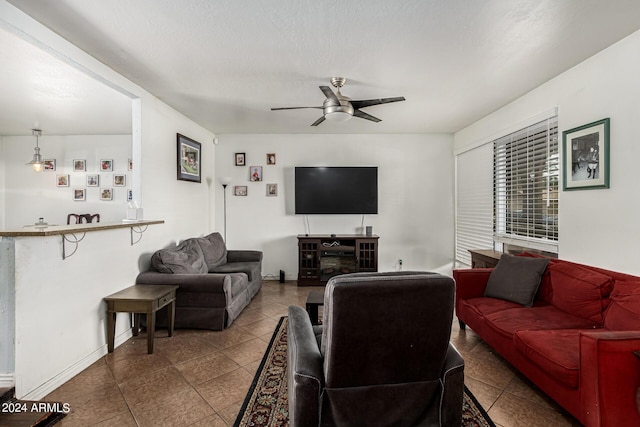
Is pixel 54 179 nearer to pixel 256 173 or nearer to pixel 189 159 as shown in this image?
pixel 189 159

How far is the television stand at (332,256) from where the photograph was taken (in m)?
4.97

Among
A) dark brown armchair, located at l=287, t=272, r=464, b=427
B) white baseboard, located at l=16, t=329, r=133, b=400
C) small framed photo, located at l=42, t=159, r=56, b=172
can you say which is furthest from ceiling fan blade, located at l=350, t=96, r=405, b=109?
small framed photo, located at l=42, t=159, r=56, b=172

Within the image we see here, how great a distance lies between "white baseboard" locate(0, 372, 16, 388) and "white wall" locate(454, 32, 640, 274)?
4.48 metres

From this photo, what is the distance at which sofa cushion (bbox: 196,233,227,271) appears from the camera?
162 inches

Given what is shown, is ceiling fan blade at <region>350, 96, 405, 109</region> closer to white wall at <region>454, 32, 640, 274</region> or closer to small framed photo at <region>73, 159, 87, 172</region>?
white wall at <region>454, 32, 640, 274</region>

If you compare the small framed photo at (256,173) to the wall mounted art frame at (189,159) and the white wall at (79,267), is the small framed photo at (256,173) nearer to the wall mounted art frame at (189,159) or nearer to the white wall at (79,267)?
the wall mounted art frame at (189,159)

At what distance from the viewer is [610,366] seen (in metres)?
1.51

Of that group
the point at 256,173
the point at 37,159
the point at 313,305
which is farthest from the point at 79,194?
the point at 313,305

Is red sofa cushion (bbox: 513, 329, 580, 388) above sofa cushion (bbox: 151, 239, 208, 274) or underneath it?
underneath

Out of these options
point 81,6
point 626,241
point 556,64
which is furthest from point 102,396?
point 556,64

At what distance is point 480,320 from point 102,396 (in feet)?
9.88

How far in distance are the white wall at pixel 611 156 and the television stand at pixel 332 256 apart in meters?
2.58

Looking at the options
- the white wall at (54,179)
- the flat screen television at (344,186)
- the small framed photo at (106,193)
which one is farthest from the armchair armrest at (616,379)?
the small framed photo at (106,193)

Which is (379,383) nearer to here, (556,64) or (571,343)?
(571,343)
